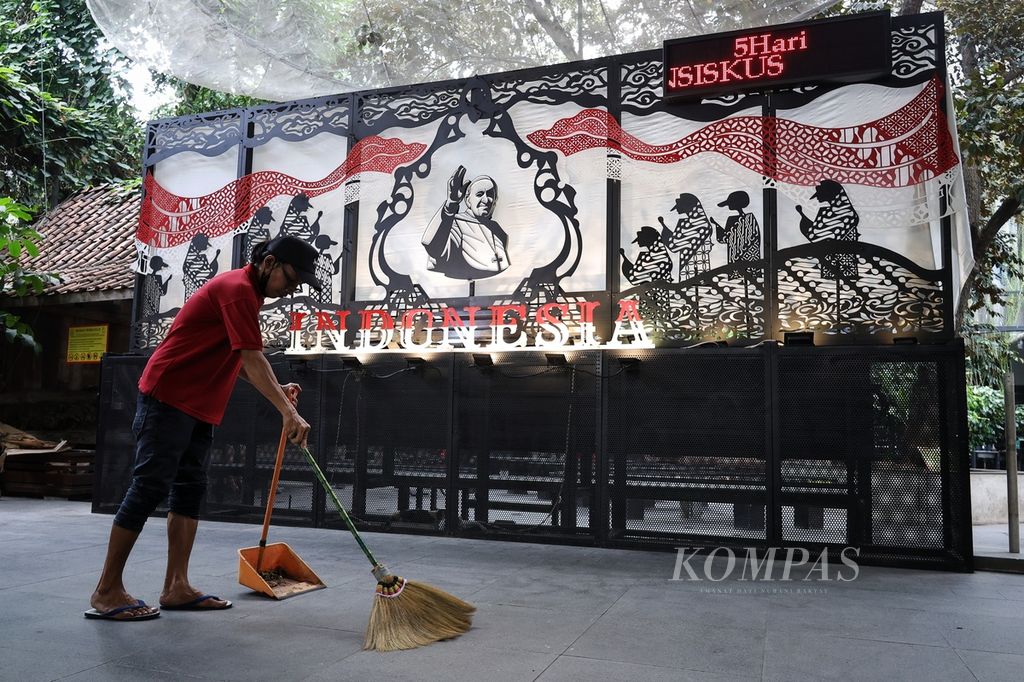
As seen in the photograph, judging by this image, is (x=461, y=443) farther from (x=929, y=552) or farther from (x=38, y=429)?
(x=38, y=429)

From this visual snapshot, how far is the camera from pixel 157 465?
143 inches

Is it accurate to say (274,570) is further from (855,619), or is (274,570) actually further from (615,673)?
(855,619)

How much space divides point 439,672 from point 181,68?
675 cm

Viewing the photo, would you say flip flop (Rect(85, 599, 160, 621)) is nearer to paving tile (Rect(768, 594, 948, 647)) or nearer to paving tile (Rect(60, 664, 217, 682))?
paving tile (Rect(60, 664, 217, 682))

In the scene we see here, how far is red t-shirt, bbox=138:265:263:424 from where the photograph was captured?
3.66m

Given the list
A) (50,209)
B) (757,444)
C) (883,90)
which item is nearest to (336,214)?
(757,444)

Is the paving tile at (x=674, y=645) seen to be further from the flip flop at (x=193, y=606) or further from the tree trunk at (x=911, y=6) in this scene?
the tree trunk at (x=911, y=6)

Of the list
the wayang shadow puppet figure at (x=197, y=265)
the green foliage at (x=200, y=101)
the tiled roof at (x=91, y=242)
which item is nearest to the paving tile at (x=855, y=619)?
the wayang shadow puppet figure at (x=197, y=265)

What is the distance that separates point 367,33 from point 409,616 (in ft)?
19.6

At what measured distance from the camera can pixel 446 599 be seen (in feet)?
11.6

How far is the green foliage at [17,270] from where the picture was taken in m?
8.89

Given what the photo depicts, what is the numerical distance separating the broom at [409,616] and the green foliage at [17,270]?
762cm

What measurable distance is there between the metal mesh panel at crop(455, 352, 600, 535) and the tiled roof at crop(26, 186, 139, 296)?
5.19 m

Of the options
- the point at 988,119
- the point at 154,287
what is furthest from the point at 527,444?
the point at 988,119
